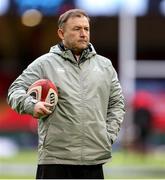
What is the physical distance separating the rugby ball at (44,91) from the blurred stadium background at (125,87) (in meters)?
6.87

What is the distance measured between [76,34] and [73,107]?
50 centimetres

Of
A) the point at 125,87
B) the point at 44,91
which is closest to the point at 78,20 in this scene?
the point at 44,91

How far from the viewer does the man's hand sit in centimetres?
600

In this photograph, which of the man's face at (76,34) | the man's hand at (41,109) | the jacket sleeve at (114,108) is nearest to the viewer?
the man's hand at (41,109)

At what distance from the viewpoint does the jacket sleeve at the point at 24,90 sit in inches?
242

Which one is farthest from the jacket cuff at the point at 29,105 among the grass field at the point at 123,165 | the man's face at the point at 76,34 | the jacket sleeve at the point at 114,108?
the grass field at the point at 123,165

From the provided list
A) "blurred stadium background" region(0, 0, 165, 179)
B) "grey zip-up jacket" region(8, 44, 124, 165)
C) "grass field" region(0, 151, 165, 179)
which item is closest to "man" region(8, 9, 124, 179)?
"grey zip-up jacket" region(8, 44, 124, 165)

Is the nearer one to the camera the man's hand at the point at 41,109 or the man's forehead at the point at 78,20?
the man's hand at the point at 41,109

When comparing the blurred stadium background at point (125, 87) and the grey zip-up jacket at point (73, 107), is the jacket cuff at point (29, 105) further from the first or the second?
the blurred stadium background at point (125, 87)

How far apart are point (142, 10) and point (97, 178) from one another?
9566 mm

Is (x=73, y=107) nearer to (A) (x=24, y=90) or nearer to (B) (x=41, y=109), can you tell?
(B) (x=41, y=109)

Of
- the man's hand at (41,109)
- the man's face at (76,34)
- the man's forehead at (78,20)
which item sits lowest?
the man's hand at (41,109)

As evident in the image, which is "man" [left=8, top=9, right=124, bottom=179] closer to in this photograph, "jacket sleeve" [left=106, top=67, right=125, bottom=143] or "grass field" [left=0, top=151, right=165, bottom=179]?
"jacket sleeve" [left=106, top=67, right=125, bottom=143]

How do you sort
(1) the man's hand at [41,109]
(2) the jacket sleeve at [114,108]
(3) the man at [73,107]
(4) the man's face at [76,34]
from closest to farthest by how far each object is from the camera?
(1) the man's hand at [41,109]
(3) the man at [73,107]
(4) the man's face at [76,34]
(2) the jacket sleeve at [114,108]
